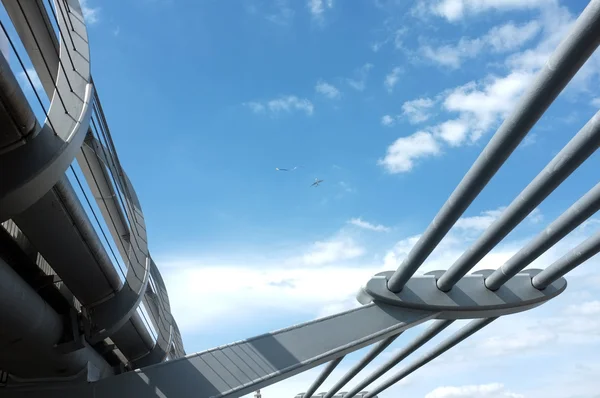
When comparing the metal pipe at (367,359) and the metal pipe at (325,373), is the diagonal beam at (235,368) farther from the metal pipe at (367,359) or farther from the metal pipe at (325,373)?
the metal pipe at (325,373)

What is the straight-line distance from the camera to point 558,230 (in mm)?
8367

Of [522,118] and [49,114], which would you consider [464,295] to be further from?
[49,114]

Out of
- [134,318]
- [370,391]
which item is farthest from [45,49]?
[370,391]

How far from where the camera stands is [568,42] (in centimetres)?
520

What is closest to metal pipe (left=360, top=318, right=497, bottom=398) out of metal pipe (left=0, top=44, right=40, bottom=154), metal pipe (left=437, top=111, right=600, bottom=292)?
metal pipe (left=437, top=111, right=600, bottom=292)

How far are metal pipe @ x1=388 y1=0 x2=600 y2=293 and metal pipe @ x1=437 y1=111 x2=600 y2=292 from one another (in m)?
0.57

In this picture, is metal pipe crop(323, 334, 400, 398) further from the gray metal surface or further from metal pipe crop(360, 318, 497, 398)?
the gray metal surface

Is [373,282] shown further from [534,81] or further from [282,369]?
[534,81]

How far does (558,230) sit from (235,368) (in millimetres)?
5601

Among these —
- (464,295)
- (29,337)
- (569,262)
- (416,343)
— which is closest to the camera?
(29,337)

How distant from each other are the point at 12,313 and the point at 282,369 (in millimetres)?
4897

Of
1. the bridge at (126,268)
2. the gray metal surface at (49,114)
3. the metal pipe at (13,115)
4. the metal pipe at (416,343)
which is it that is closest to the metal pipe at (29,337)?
the bridge at (126,268)

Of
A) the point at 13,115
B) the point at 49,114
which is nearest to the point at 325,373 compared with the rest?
the point at 49,114

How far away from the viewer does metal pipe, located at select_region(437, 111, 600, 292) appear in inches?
255
